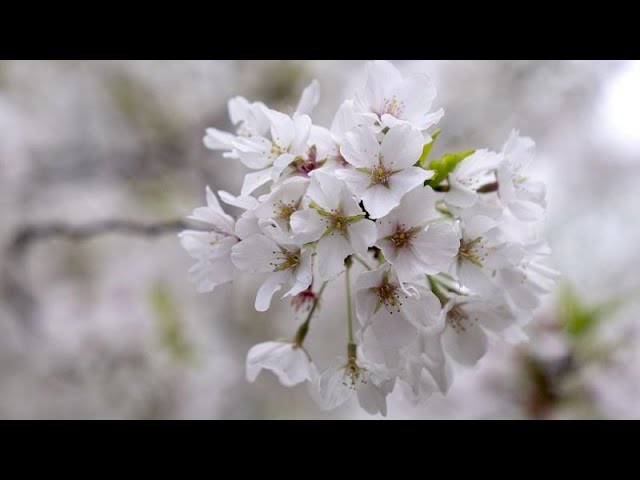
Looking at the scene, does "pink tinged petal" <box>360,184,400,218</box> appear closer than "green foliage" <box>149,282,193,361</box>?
Yes

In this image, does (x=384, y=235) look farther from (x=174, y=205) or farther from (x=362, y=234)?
(x=174, y=205)

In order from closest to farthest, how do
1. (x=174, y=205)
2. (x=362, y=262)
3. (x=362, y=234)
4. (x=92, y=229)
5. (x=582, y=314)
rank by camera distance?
(x=362, y=234) → (x=362, y=262) → (x=92, y=229) → (x=582, y=314) → (x=174, y=205)

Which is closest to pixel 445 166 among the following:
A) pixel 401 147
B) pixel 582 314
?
pixel 401 147

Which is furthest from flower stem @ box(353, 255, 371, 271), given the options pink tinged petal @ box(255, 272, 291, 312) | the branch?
the branch

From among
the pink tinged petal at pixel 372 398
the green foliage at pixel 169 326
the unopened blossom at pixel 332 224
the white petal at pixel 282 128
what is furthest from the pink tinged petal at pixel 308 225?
the green foliage at pixel 169 326

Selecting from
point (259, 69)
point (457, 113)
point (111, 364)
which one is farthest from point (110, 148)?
point (457, 113)

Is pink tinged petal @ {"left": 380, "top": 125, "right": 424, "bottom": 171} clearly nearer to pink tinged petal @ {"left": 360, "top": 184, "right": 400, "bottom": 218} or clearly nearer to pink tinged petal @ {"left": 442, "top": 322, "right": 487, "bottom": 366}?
pink tinged petal @ {"left": 360, "top": 184, "right": 400, "bottom": 218}

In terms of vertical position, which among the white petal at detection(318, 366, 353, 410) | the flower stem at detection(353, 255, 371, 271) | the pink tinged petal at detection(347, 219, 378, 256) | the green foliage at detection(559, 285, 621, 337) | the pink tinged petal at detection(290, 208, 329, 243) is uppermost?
the green foliage at detection(559, 285, 621, 337)
